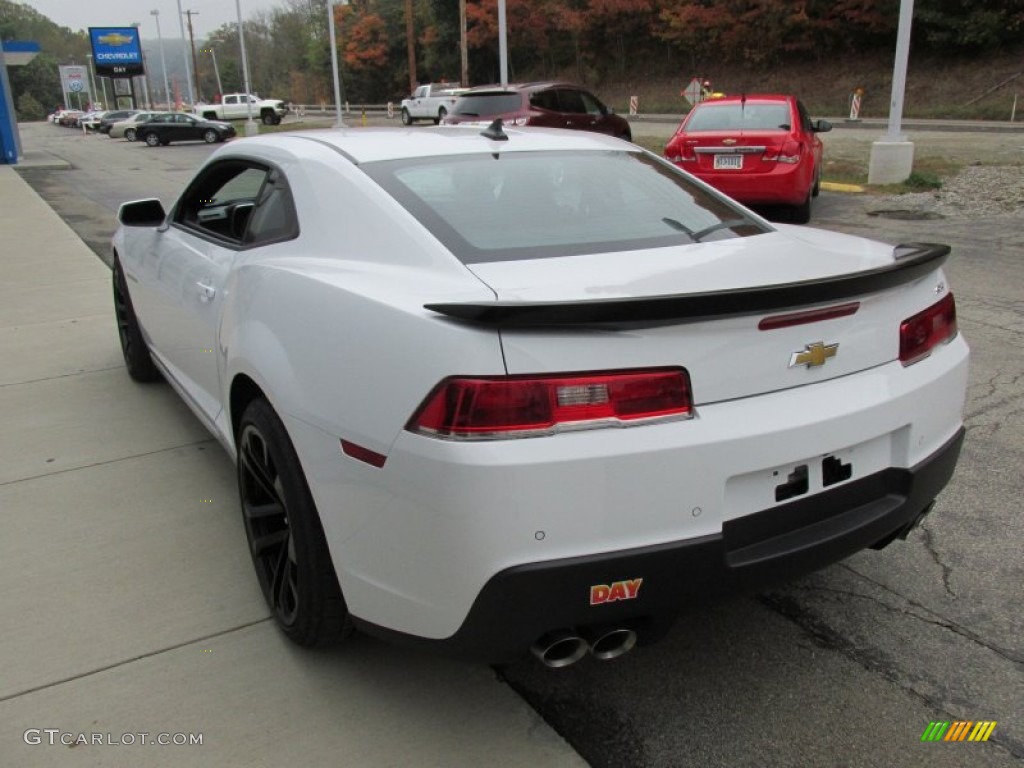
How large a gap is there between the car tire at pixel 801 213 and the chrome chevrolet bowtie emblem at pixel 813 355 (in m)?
8.78

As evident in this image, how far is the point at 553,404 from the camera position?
190 cm

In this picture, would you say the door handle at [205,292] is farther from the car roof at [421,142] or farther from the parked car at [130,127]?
the parked car at [130,127]

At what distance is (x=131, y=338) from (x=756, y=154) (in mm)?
7500

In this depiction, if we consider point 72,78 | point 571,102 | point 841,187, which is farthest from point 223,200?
point 72,78

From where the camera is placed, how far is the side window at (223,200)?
346cm

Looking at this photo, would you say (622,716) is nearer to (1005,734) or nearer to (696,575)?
(696,575)

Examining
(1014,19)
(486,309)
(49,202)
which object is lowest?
(49,202)

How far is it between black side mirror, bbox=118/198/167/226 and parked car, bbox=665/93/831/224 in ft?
23.9

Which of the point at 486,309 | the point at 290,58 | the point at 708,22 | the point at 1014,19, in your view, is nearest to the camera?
the point at 486,309

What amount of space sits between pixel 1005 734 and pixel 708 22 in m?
49.9

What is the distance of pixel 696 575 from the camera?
2010 mm

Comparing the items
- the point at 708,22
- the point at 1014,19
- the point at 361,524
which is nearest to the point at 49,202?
the point at 361,524

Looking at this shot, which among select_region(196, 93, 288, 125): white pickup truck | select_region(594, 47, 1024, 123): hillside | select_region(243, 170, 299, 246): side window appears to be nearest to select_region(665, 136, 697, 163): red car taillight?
select_region(243, 170, 299, 246): side window

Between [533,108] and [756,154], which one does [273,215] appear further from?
[533,108]
